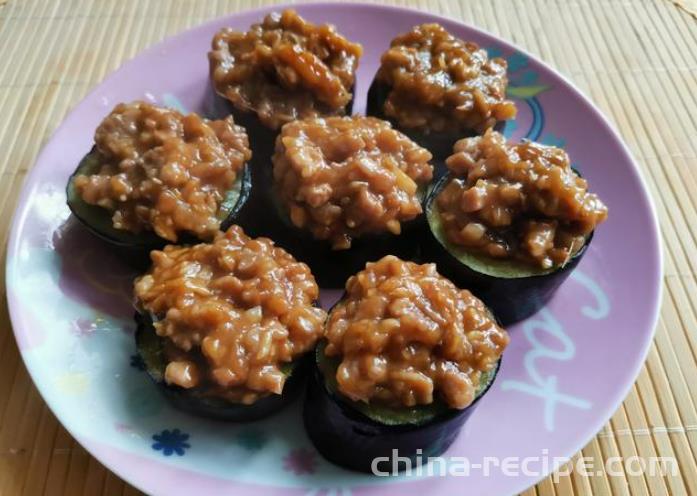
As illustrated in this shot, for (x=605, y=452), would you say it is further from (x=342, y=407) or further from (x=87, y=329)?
(x=87, y=329)

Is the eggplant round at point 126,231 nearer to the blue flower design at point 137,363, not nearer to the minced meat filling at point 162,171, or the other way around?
the minced meat filling at point 162,171

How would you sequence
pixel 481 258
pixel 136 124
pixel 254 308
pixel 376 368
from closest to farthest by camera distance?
pixel 376 368, pixel 254 308, pixel 481 258, pixel 136 124

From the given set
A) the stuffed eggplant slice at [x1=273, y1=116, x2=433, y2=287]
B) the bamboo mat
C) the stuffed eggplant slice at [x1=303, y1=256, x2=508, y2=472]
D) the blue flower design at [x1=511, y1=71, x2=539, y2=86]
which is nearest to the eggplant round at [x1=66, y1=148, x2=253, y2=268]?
the stuffed eggplant slice at [x1=273, y1=116, x2=433, y2=287]

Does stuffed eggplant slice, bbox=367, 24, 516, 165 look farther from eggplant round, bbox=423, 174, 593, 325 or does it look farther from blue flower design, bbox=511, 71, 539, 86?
eggplant round, bbox=423, 174, 593, 325

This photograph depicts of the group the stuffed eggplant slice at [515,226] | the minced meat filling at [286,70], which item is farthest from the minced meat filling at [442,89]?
the stuffed eggplant slice at [515,226]

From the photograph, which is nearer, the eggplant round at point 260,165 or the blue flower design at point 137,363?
the blue flower design at point 137,363

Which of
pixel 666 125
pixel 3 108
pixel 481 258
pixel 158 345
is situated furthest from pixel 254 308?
pixel 666 125
